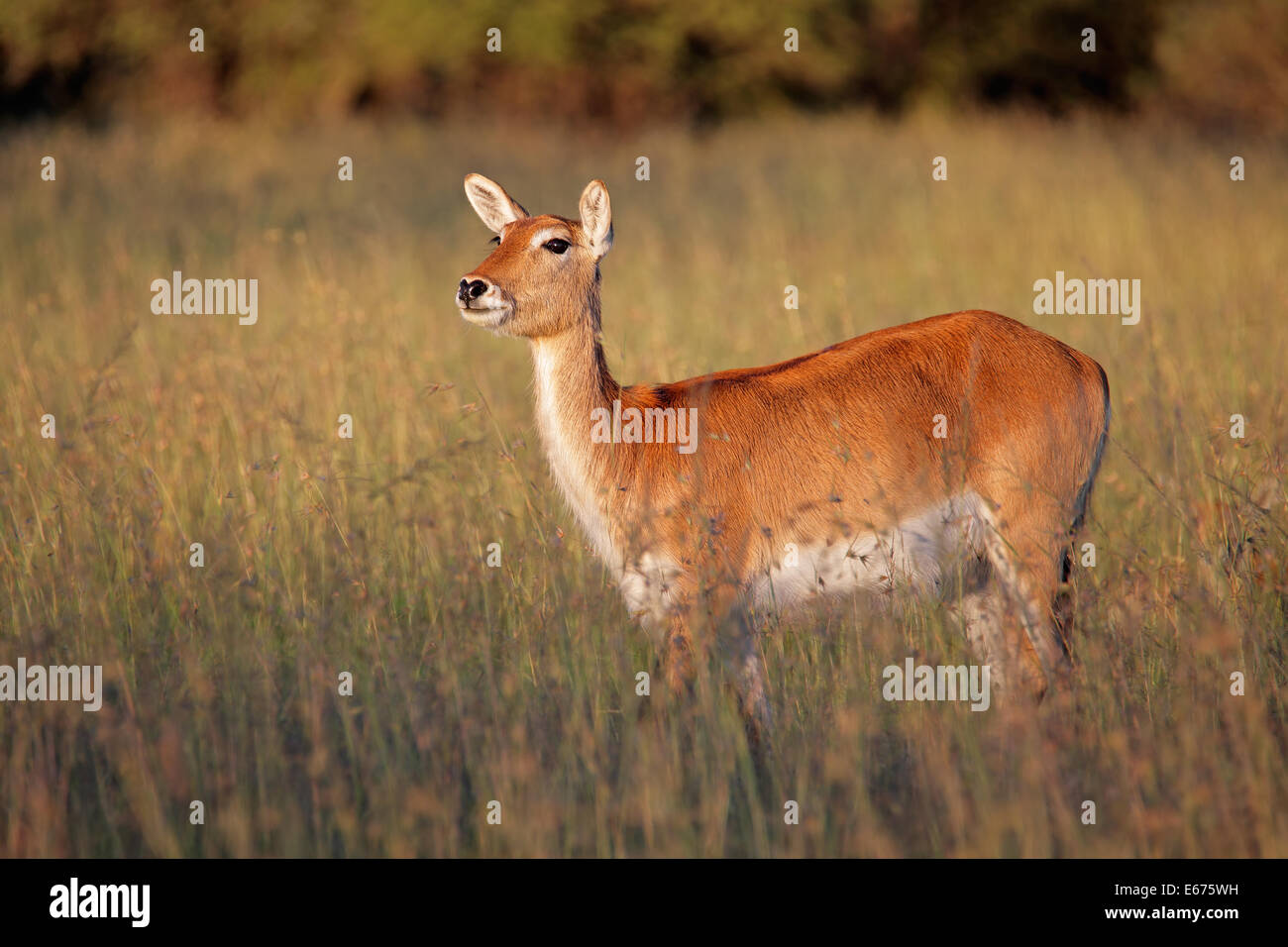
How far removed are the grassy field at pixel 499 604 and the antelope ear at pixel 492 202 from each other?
0.90 metres

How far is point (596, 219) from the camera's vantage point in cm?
511

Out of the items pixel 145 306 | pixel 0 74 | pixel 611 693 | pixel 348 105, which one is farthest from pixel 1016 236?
pixel 0 74

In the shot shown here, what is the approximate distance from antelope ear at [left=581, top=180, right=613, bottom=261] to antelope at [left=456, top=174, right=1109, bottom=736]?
0.01 meters

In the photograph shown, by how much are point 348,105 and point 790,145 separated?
446 inches

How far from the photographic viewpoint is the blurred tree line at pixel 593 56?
883 inches

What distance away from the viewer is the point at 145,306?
30.6 feet

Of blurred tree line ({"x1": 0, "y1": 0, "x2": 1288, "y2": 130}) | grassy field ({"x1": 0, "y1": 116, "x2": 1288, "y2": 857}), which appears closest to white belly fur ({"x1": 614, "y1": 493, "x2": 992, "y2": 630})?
grassy field ({"x1": 0, "y1": 116, "x2": 1288, "y2": 857})
